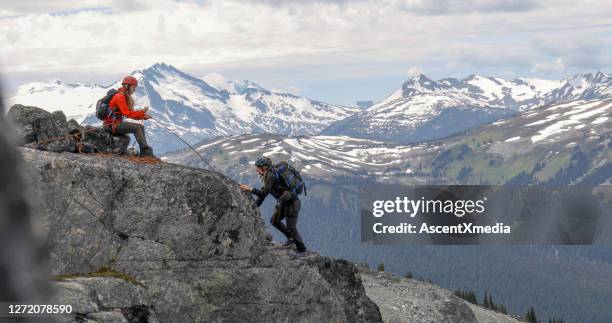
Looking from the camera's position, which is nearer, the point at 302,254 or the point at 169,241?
the point at 169,241

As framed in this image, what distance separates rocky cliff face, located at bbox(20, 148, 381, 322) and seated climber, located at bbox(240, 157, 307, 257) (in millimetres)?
2389

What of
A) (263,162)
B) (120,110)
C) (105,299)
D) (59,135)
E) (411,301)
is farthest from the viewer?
(411,301)

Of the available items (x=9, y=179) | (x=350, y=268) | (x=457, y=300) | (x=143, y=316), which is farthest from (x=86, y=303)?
(x=457, y=300)

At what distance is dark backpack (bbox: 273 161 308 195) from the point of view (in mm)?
31391

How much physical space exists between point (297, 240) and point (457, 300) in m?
24.1

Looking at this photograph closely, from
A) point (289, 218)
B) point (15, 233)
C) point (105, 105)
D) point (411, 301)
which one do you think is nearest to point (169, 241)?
point (105, 105)

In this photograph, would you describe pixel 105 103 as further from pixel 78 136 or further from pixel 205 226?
pixel 205 226

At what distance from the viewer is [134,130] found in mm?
30453

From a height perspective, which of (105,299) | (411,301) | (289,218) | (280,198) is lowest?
(411,301)

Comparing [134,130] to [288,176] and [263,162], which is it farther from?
[288,176]

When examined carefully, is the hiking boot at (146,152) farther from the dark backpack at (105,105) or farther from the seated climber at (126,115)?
the dark backpack at (105,105)

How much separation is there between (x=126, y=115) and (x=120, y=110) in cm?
45

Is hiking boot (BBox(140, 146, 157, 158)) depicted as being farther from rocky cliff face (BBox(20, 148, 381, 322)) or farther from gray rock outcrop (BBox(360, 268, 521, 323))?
gray rock outcrop (BBox(360, 268, 521, 323))

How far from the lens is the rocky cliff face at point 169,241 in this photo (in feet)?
80.0
